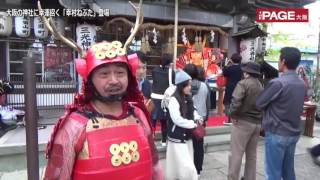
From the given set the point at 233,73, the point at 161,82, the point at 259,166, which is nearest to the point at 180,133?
the point at 161,82

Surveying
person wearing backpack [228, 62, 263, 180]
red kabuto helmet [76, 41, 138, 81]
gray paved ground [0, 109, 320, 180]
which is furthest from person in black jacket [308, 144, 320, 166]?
red kabuto helmet [76, 41, 138, 81]

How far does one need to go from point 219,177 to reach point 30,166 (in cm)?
425

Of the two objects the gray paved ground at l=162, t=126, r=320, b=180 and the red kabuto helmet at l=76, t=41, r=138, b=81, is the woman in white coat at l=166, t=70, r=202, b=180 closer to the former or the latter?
the gray paved ground at l=162, t=126, r=320, b=180

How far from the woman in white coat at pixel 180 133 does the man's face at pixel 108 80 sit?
2.49 meters

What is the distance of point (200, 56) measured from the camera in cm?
1059

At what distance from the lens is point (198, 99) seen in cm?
555

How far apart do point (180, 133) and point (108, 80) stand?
8.91ft

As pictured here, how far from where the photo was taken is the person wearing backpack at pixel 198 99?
5.32m

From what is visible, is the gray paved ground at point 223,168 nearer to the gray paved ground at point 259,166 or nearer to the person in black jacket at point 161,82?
the gray paved ground at point 259,166

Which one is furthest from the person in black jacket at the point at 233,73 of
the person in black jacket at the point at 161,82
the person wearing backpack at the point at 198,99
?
the person wearing backpack at the point at 198,99

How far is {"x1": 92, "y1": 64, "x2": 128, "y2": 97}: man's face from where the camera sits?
212cm

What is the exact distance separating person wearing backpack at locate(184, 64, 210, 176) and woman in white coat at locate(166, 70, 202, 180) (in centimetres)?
52

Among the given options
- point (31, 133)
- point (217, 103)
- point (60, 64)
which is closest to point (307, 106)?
point (217, 103)

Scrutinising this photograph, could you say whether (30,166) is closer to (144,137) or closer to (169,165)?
(144,137)
